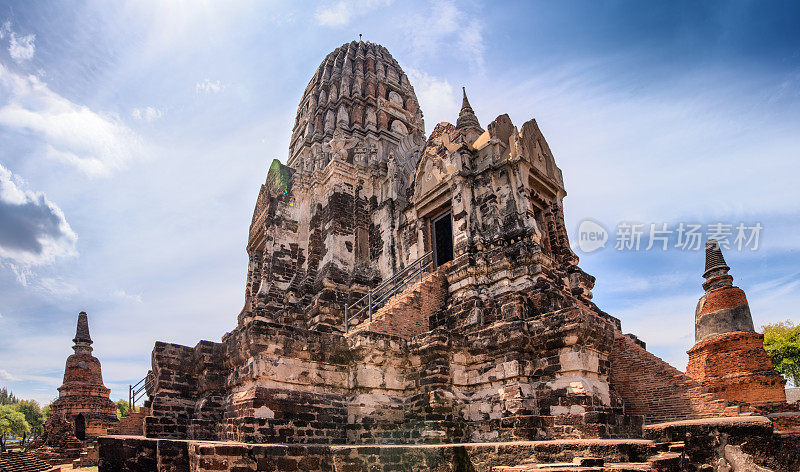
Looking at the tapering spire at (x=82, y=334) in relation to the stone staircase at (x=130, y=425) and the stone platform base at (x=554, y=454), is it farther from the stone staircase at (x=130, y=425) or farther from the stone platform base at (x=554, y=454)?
the stone platform base at (x=554, y=454)

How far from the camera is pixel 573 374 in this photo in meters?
8.02

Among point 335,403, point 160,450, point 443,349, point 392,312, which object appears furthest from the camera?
point 392,312

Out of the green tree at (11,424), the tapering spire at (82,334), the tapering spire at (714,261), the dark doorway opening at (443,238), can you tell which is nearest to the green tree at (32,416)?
the green tree at (11,424)

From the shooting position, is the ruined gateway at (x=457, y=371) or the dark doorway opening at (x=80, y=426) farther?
the dark doorway opening at (x=80, y=426)

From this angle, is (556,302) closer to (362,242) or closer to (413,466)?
(413,466)

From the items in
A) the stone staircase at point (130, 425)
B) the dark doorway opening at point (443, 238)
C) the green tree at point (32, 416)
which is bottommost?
the green tree at point (32, 416)

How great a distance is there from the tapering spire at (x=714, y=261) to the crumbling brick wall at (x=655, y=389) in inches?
→ 250

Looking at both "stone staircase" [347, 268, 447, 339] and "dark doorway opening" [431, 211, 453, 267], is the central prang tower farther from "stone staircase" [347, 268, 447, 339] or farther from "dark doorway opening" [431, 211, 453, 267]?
"stone staircase" [347, 268, 447, 339]

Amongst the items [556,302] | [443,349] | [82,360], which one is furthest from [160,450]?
[82,360]

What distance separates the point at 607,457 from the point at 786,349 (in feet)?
119

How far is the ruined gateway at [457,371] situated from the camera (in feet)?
21.4

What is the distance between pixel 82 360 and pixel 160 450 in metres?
18.8

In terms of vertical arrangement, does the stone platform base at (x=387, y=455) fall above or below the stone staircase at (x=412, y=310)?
below

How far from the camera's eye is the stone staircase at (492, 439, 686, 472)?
510 centimetres
